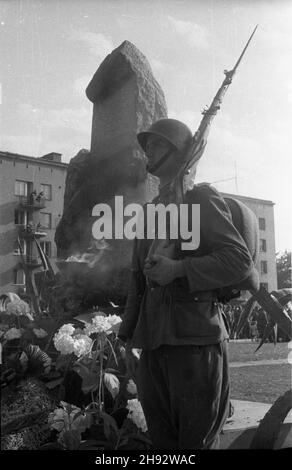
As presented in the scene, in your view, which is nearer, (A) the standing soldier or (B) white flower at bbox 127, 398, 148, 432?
(A) the standing soldier

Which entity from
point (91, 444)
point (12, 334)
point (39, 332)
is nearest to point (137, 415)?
point (91, 444)

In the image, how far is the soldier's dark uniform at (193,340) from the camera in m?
2.13

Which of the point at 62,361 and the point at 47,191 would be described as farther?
the point at 47,191

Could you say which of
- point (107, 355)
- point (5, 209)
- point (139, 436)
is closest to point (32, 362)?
point (107, 355)

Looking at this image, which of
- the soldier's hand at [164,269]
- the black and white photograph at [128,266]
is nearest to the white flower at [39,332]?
the black and white photograph at [128,266]

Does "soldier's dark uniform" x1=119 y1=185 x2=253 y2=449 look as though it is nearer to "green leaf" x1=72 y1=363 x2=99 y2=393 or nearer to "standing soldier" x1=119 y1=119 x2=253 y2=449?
"standing soldier" x1=119 y1=119 x2=253 y2=449

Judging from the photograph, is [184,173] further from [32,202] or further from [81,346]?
[32,202]

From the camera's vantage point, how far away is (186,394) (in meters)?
2.14

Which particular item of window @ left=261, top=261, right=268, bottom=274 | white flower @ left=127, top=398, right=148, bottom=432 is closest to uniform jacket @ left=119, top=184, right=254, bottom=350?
white flower @ left=127, top=398, right=148, bottom=432

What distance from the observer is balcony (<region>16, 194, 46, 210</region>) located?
4211mm

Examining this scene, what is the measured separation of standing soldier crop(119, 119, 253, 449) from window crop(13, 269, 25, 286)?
2531 millimetres

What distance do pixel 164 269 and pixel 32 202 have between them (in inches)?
102

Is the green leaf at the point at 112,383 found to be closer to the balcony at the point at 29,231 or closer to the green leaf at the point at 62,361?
the green leaf at the point at 62,361

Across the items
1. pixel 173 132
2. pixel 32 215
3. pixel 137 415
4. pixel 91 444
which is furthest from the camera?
pixel 32 215
